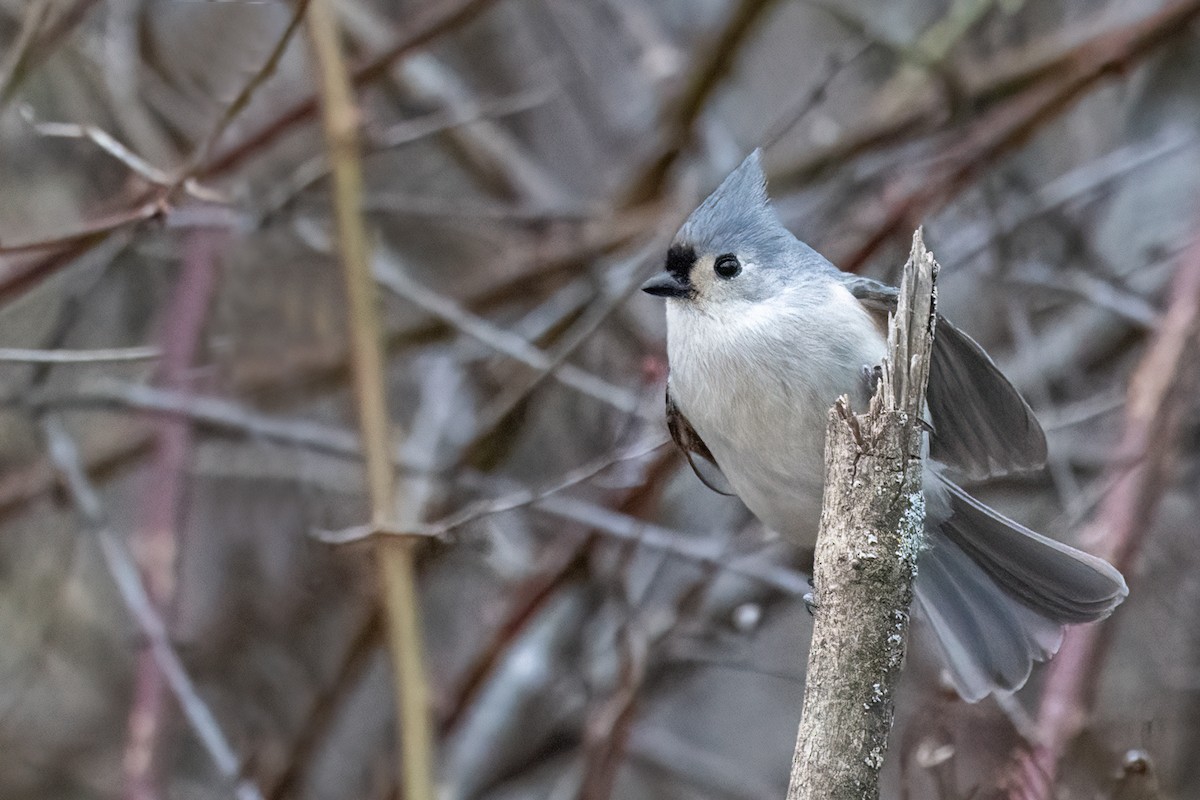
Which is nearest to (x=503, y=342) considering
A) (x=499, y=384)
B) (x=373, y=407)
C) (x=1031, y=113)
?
(x=373, y=407)

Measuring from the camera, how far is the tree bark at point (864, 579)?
1159mm

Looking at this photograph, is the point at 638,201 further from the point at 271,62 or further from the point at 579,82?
the point at 271,62

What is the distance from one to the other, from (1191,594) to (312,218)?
7.29 feet

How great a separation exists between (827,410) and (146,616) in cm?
126

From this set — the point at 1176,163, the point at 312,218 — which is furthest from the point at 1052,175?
the point at 312,218

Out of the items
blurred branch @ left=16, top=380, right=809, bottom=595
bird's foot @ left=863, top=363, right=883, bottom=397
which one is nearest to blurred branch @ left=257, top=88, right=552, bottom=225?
blurred branch @ left=16, top=380, right=809, bottom=595

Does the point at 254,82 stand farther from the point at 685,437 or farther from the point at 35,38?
the point at 685,437

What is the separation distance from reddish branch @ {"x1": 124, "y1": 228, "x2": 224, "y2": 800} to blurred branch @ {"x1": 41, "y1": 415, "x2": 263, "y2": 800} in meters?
0.04

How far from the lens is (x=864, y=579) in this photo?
1.21 m

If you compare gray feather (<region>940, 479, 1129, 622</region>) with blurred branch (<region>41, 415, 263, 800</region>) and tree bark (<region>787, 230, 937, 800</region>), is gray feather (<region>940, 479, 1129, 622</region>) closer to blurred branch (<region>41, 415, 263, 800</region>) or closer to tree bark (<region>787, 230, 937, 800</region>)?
tree bark (<region>787, 230, 937, 800</region>)

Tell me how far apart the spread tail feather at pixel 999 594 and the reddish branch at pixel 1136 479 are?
173 millimetres

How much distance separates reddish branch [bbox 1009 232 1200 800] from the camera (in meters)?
2.05

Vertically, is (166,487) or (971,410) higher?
(971,410)

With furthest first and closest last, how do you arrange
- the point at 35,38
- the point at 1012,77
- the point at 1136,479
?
the point at 1012,77
the point at 1136,479
the point at 35,38
